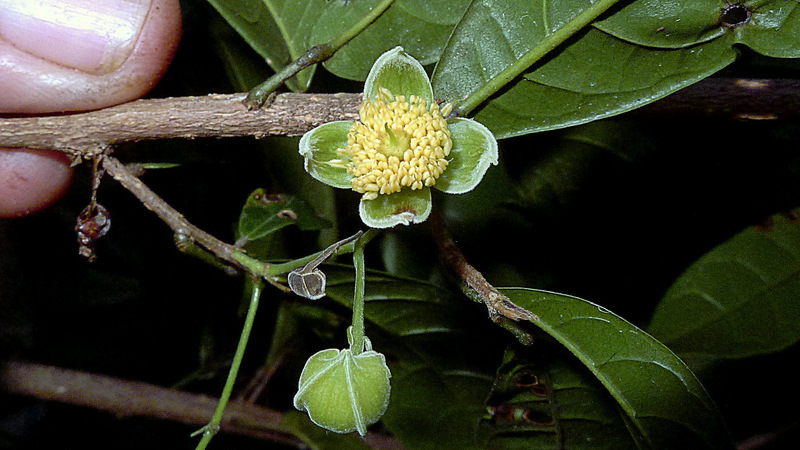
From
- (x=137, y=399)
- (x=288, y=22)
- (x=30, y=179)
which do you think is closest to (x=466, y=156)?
(x=288, y=22)

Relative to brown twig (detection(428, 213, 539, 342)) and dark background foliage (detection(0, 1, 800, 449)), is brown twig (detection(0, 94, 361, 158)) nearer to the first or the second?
dark background foliage (detection(0, 1, 800, 449))

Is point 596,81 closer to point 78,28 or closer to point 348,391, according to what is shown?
point 348,391

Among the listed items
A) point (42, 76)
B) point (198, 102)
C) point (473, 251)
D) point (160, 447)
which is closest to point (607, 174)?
point (473, 251)

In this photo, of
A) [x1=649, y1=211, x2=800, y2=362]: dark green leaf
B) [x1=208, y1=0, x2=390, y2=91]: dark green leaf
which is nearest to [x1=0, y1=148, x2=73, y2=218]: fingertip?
[x1=208, y1=0, x2=390, y2=91]: dark green leaf

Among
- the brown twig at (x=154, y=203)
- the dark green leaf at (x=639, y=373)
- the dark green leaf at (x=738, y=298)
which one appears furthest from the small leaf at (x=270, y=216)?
the dark green leaf at (x=738, y=298)

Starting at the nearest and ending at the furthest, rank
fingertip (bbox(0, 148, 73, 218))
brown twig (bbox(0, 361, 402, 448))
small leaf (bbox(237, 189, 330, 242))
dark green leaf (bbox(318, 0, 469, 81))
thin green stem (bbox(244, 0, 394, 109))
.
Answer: thin green stem (bbox(244, 0, 394, 109)), dark green leaf (bbox(318, 0, 469, 81)), small leaf (bbox(237, 189, 330, 242)), fingertip (bbox(0, 148, 73, 218)), brown twig (bbox(0, 361, 402, 448))

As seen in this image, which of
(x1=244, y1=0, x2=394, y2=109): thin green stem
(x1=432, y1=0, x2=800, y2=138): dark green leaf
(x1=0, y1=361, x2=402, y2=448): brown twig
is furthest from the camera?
(x1=0, y1=361, x2=402, y2=448): brown twig
